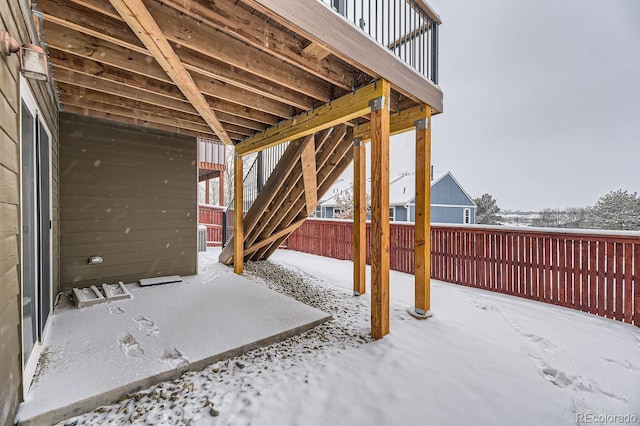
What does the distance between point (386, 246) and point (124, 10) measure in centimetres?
244

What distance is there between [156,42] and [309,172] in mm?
2550

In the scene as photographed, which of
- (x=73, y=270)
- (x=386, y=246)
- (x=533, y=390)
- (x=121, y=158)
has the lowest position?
(x=533, y=390)

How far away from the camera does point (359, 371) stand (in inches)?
77.0

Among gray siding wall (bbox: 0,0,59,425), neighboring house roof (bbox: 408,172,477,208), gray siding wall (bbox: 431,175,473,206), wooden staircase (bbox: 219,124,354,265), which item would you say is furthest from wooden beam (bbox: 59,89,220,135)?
gray siding wall (bbox: 431,175,473,206)

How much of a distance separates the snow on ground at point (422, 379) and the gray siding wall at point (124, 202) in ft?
9.04

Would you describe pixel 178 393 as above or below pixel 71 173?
below

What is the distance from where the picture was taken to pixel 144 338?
2289mm

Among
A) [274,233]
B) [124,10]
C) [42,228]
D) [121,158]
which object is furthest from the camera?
[274,233]

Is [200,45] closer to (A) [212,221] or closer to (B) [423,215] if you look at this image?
(B) [423,215]

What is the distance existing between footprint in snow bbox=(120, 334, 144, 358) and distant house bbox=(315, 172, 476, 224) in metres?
11.2

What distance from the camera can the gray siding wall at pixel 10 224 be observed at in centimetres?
117

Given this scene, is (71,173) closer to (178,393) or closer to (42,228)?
(42,228)

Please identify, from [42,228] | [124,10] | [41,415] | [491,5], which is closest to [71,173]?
[42,228]

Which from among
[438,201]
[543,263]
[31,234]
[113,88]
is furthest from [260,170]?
[438,201]
